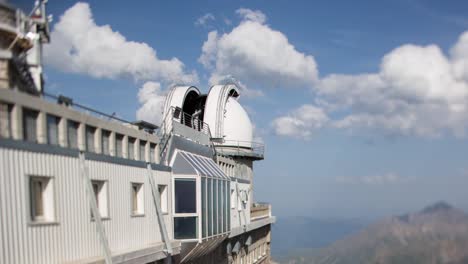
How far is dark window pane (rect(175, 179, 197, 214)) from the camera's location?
2038 cm

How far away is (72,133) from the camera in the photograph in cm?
1357

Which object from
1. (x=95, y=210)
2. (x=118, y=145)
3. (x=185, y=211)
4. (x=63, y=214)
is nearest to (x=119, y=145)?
(x=118, y=145)

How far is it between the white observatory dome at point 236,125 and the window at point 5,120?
3070 centimetres

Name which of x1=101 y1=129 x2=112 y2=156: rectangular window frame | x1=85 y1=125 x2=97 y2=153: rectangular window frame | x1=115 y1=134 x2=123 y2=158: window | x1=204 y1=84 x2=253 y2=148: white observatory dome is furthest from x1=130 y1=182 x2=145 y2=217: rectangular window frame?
x1=204 y1=84 x2=253 y2=148: white observatory dome

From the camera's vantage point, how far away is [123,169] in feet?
53.8

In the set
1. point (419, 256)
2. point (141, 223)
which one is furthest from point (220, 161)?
point (419, 256)

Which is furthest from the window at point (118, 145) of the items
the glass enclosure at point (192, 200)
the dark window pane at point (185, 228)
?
the dark window pane at point (185, 228)

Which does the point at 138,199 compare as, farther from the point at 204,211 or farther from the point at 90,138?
the point at 90,138

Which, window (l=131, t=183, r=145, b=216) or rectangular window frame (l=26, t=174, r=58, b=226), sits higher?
rectangular window frame (l=26, t=174, r=58, b=226)

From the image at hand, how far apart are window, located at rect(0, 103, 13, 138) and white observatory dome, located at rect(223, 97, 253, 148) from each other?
101ft

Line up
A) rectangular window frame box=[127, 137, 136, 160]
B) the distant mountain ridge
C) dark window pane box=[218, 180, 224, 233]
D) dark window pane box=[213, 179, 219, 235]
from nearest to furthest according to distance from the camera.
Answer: the distant mountain ridge, rectangular window frame box=[127, 137, 136, 160], dark window pane box=[213, 179, 219, 235], dark window pane box=[218, 180, 224, 233]

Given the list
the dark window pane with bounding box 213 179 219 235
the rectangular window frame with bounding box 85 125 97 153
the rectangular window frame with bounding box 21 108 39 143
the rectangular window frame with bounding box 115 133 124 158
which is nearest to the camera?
the rectangular window frame with bounding box 21 108 39 143

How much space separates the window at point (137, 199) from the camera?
17.6 meters

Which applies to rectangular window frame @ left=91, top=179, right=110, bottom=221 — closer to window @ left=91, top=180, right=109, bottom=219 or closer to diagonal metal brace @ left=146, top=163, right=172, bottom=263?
window @ left=91, top=180, right=109, bottom=219
